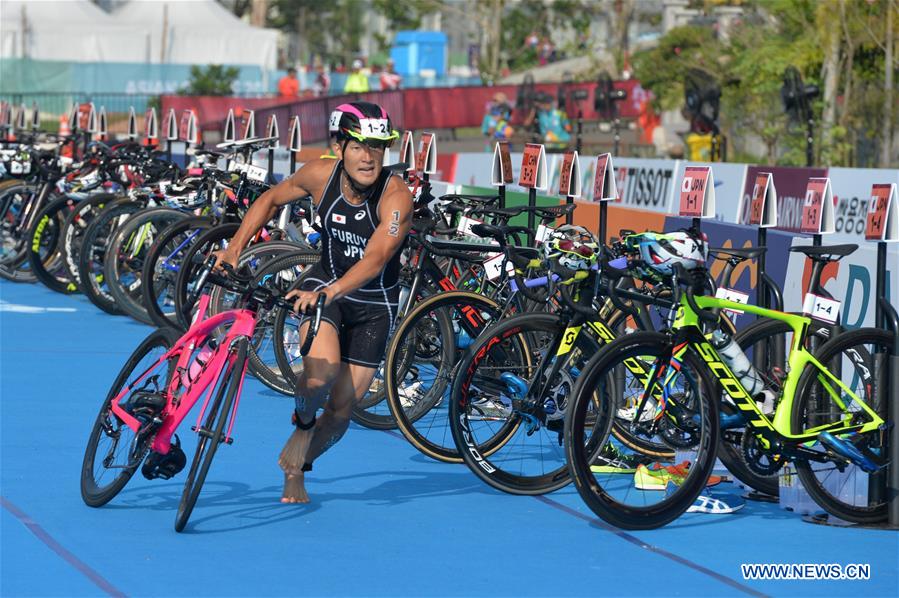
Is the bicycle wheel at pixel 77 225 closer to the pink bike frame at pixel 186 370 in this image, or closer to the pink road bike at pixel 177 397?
the pink road bike at pixel 177 397

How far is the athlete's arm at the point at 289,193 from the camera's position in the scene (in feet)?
24.9

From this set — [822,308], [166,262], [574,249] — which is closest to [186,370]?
[574,249]

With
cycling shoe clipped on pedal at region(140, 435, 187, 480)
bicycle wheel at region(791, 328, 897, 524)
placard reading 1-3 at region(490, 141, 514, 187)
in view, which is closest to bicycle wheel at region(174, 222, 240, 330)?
placard reading 1-3 at region(490, 141, 514, 187)

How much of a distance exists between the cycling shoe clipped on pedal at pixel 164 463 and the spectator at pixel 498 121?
91.3ft

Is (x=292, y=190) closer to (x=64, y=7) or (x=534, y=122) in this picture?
(x=534, y=122)

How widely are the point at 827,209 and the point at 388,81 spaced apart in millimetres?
36281

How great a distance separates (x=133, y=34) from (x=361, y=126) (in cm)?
4833

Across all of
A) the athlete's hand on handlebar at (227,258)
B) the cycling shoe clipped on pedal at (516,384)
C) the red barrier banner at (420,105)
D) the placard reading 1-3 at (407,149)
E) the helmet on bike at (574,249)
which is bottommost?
the cycling shoe clipped on pedal at (516,384)

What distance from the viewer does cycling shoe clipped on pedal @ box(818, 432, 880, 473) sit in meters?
7.31

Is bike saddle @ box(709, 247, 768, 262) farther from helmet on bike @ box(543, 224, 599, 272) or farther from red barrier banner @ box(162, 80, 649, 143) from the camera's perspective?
red barrier banner @ box(162, 80, 649, 143)

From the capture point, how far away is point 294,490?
7.61 m

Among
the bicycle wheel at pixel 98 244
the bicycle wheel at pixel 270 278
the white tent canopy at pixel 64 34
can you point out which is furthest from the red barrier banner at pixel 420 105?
the bicycle wheel at pixel 270 278

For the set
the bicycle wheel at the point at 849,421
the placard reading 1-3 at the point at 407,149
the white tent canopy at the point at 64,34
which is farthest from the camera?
the white tent canopy at the point at 64,34

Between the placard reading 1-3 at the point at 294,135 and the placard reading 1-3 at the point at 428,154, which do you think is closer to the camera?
the placard reading 1-3 at the point at 428,154
